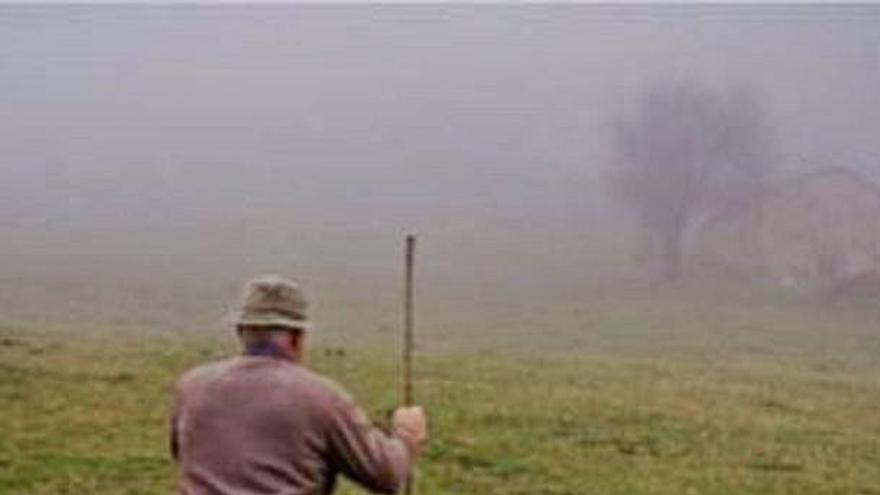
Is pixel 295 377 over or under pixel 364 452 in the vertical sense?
over

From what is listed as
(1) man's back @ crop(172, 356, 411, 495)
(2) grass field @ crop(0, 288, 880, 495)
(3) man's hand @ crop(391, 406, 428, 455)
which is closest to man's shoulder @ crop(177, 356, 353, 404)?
(1) man's back @ crop(172, 356, 411, 495)

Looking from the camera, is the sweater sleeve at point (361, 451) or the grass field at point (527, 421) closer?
the sweater sleeve at point (361, 451)

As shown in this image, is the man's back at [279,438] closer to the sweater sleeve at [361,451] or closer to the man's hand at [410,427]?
the sweater sleeve at [361,451]

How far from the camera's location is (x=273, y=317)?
608cm

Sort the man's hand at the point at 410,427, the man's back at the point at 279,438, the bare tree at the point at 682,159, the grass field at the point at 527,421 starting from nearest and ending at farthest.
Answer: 1. the man's back at the point at 279,438
2. the man's hand at the point at 410,427
3. the grass field at the point at 527,421
4. the bare tree at the point at 682,159

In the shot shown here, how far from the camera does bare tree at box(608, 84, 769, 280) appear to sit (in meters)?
77.4

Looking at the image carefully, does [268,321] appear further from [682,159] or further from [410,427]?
[682,159]

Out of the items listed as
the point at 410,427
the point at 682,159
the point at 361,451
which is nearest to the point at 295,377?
the point at 361,451

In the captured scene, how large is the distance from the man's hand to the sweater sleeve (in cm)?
17

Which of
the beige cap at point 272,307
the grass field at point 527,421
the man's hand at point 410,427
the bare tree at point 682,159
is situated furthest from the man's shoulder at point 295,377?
the bare tree at point 682,159

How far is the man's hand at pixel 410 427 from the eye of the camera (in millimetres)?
6391

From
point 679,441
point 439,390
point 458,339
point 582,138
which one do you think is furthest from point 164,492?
point 582,138

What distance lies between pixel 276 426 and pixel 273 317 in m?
0.36

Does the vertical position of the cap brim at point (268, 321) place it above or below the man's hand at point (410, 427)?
above
